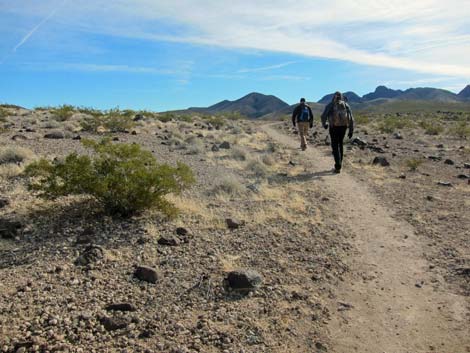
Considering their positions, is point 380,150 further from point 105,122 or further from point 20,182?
point 20,182

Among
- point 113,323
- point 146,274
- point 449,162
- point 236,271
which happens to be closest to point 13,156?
point 146,274

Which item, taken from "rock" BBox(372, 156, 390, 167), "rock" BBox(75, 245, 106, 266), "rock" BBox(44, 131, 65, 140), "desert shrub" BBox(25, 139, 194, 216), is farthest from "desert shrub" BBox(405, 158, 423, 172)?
"rock" BBox(44, 131, 65, 140)

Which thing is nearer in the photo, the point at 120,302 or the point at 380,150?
the point at 120,302

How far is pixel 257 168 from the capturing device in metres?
13.9

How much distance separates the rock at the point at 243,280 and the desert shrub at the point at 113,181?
2402 mm

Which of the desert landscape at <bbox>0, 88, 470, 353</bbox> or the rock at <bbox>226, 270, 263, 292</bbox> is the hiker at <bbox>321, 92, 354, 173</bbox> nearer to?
the desert landscape at <bbox>0, 88, 470, 353</bbox>

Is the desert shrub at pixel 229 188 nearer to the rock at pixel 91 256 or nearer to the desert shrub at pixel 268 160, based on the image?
the rock at pixel 91 256

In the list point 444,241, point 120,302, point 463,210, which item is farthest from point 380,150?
point 120,302

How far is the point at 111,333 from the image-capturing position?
450cm

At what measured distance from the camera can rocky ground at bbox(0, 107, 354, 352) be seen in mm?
4523

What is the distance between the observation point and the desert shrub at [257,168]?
44.0ft

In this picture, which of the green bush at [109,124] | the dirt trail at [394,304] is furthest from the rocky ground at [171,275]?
the green bush at [109,124]

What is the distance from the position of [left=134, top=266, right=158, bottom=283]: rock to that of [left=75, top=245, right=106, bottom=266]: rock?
0.62 m

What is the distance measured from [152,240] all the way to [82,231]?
1124 millimetres
